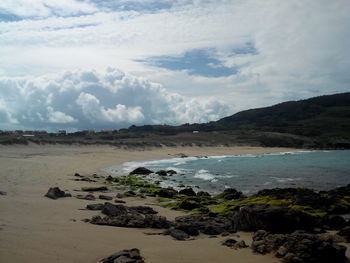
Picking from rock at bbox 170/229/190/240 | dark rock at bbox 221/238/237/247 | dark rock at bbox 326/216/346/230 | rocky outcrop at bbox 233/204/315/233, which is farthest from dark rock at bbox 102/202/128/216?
dark rock at bbox 326/216/346/230

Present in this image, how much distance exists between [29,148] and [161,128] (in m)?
79.9

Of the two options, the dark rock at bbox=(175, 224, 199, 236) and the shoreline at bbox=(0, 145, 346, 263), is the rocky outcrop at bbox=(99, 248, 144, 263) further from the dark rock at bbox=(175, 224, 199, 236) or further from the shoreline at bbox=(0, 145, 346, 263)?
the dark rock at bbox=(175, 224, 199, 236)

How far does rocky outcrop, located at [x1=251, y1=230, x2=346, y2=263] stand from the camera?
24.7ft

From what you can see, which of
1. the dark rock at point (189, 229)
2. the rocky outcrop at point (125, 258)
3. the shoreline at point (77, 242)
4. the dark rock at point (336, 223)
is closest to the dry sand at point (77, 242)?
the shoreline at point (77, 242)

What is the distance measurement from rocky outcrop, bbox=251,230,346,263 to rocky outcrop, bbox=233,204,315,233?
93.6 inches

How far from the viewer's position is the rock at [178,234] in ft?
33.3

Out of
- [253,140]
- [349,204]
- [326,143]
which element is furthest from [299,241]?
[326,143]

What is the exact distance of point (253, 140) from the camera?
109 meters

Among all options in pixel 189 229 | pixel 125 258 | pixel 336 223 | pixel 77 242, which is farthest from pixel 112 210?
pixel 336 223

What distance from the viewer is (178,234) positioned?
406 inches

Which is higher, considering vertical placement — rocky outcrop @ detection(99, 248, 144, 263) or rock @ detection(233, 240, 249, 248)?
rocky outcrop @ detection(99, 248, 144, 263)

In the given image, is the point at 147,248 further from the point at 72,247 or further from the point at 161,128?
the point at 161,128

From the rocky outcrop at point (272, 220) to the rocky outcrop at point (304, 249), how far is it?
238 cm

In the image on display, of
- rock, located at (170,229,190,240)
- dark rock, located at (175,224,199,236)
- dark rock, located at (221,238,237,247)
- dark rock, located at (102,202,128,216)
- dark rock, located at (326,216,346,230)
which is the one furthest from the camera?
dark rock, located at (102,202,128,216)
